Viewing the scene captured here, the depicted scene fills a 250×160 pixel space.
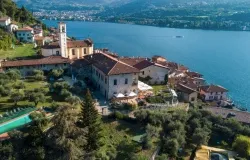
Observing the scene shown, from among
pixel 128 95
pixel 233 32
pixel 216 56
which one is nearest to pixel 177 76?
pixel 128 95

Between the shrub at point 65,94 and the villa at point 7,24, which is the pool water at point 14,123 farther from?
the villa at point 7,24

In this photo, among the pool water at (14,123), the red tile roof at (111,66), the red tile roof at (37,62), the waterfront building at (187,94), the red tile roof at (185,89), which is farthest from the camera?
the red tile roof at (37,62)

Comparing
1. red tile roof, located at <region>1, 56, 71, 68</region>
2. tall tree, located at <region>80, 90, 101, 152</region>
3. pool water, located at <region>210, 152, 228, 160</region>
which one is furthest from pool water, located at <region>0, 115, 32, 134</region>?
pool water, located at <region>210, 152, 228, 160</region>

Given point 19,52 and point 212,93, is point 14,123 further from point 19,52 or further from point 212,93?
point 212,93

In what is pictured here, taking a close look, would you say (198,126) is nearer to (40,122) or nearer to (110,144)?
(110,144)

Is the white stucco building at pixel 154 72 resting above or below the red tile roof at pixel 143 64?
below

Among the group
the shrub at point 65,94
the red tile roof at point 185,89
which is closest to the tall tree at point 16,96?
the shrub at point 65,94

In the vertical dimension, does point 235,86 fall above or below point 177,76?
below

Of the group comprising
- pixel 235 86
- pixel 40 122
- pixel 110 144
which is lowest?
pixel 235 86
